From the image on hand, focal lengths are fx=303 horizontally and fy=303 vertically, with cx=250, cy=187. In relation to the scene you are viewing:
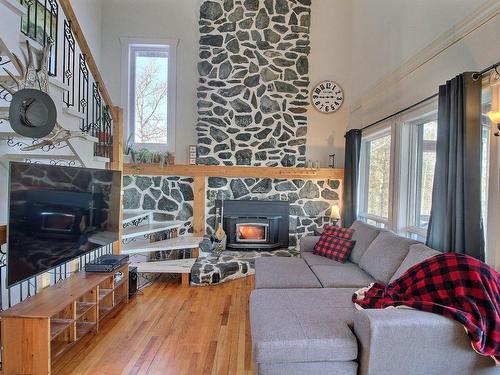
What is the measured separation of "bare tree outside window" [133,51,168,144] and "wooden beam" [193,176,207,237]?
1.03 m

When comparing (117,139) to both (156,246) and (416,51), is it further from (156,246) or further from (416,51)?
(416,51)

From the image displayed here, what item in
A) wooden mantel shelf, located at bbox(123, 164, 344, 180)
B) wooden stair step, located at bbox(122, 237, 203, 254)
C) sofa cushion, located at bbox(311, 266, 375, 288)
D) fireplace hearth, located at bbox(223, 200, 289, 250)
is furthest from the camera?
fireplace hearth, located at bbox(223, 200, 289, 250)

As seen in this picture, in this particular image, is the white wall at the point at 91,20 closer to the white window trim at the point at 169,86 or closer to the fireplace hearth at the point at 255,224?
the white window trim at the point at 169,86

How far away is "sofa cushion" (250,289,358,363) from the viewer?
5.53 feet

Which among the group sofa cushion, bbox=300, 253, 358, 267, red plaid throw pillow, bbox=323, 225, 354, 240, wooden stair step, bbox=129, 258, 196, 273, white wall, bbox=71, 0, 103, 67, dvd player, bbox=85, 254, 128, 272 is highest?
white wall, bbox=71, 0, 103, 67

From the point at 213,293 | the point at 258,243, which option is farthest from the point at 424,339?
the point at 258,243

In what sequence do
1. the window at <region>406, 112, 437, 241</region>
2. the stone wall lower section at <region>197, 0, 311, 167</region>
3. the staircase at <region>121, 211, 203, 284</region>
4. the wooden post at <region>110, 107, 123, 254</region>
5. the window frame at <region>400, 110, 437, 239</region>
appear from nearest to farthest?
the window at <region>406, 112, 437, 241</region>, the window frame at <region>400, 110, 437, 239</region>, the wooden post at <region>110, 107, 123, 254</region>, the staircase at <region>121, 211, 203, 284</region>, the stone wall lower section at <region>197, 0, 311, 167</region>

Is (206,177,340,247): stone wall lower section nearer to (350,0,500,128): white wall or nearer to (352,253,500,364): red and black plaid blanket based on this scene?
(350,0,500,128): white wall

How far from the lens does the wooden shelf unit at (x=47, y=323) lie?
195 centimetres

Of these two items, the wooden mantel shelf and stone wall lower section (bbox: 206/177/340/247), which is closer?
the wooden mantel shelf

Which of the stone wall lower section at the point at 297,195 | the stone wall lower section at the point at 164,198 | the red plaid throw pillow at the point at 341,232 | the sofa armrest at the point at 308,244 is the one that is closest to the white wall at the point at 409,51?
the stone wall lower section at the point at 297,195

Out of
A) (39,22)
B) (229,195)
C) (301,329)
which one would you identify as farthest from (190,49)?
(301,329)

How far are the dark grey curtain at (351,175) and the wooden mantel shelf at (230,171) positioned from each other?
1.16ft

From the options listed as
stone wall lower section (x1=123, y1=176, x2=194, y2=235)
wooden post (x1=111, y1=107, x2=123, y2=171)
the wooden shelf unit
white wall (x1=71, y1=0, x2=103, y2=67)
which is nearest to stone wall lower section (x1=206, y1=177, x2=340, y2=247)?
stone wall lower section (x1=123, y1=176, x2=194, y2=235)
